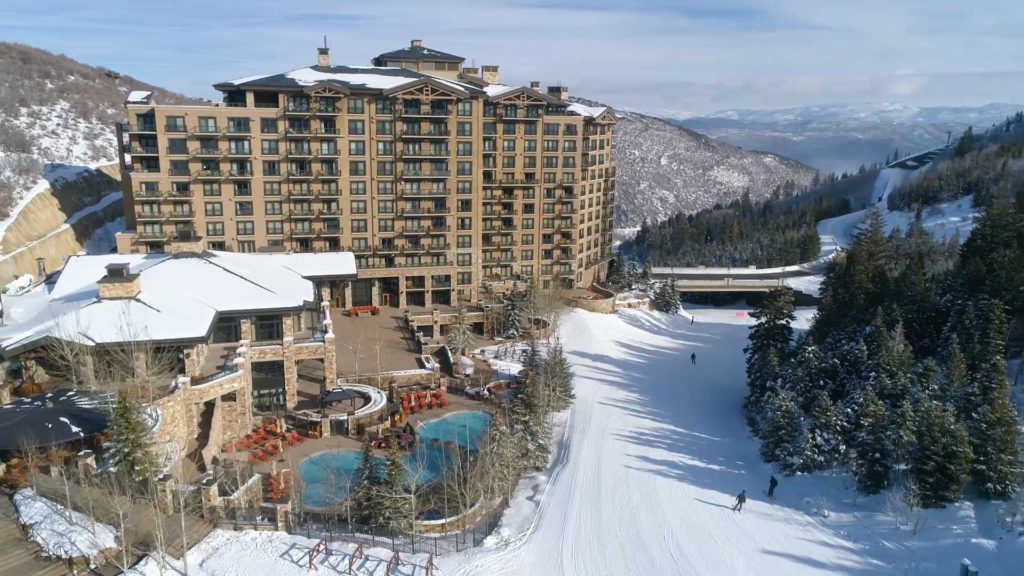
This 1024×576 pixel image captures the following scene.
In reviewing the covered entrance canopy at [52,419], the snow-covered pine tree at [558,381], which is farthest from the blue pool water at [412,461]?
the covered entrance canopy at [52,419]

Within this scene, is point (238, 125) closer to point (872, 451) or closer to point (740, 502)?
point (740, 502)

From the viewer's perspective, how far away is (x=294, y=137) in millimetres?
54219

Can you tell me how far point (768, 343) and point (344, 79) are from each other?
39456 mm

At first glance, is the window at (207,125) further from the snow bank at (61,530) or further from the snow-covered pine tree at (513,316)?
the snow bank at (61,530)

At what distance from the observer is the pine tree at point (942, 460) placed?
89.2 feet

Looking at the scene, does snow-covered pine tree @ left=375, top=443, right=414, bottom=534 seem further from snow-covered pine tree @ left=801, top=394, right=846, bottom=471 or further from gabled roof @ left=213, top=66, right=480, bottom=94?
gabled roof @ left=213, top=66, right=480, bottom=94

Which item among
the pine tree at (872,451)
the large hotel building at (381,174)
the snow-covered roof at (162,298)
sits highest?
the large hotel building at (381,174)

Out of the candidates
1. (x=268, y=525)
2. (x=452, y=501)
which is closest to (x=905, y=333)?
(x=452, y=501)

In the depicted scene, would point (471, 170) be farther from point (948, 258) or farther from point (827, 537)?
point (948, 258)

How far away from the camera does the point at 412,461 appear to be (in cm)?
3170

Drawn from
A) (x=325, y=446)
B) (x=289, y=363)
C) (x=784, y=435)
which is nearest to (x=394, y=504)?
(x=325, y=446)

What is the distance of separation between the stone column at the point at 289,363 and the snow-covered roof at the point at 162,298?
1.28 metres

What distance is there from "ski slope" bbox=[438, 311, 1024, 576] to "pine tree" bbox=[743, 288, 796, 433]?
2195 millimetres

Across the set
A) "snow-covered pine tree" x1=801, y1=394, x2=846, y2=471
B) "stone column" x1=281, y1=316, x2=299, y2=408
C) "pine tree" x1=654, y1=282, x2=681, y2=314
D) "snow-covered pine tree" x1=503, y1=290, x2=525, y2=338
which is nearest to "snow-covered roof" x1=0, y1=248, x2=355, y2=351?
"stone column" x1=281, y1=316, x2=299, y2=408
